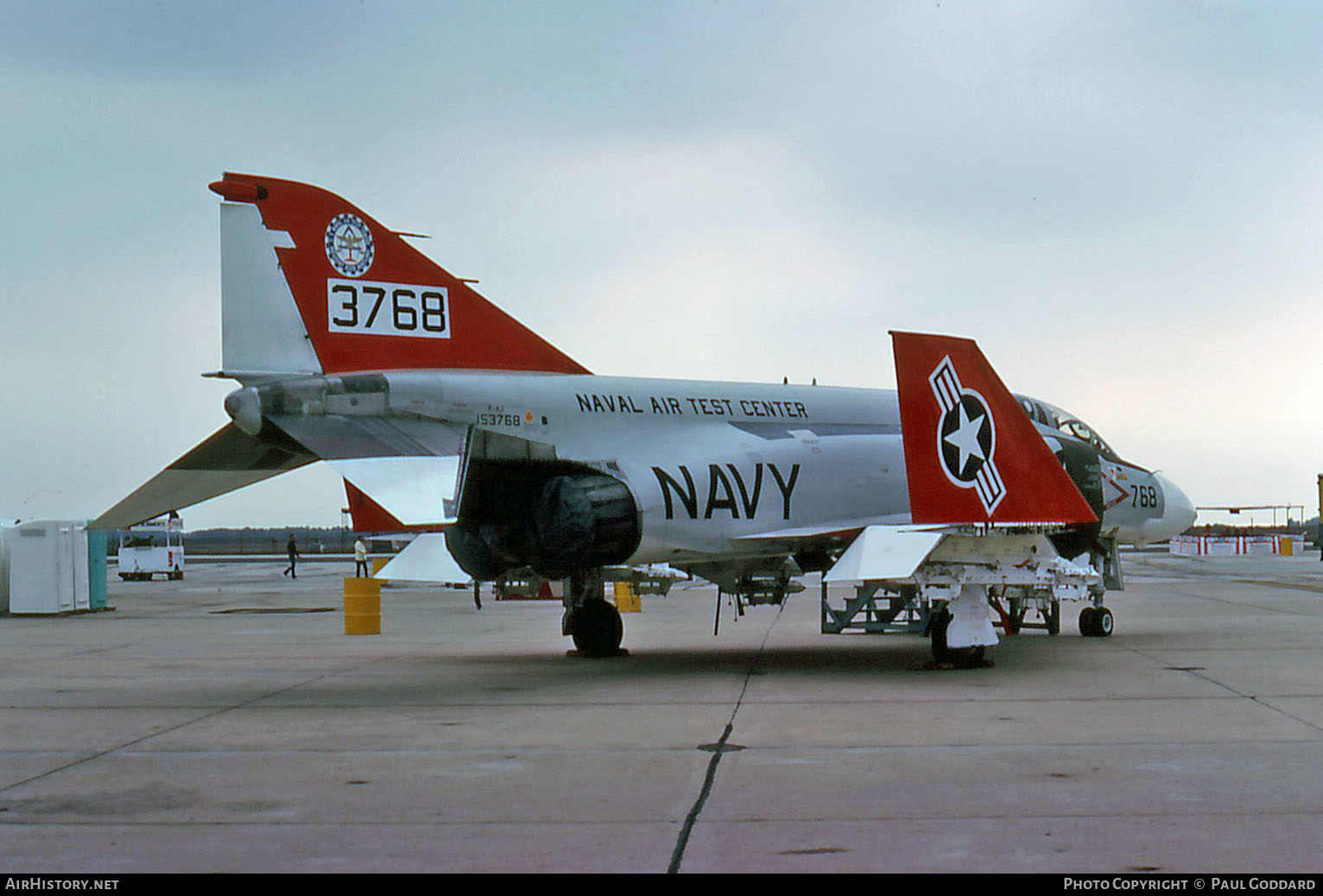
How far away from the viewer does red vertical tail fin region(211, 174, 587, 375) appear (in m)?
12.7

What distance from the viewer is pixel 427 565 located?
14.9m

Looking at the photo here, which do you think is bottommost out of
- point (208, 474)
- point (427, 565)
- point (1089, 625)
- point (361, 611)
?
point (1089, 625)

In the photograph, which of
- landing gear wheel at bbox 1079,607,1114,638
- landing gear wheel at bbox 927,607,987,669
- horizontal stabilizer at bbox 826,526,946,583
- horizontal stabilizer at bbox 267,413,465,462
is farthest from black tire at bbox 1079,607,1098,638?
horizontal stabilizer at bbox 267,413,465,462

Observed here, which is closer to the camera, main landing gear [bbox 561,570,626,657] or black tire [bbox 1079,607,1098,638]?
main landing gear [bbox 561,570,626,657]

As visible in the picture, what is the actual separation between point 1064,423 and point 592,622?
6752 millimetres

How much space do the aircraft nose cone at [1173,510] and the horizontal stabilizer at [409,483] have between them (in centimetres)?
1042

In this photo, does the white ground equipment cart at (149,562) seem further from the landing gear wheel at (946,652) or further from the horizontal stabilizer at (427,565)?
the landing gear wheel at (946,652)

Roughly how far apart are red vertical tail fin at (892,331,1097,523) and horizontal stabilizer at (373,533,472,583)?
5.01 meters

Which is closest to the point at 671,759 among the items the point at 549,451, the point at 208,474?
the point at 549,451

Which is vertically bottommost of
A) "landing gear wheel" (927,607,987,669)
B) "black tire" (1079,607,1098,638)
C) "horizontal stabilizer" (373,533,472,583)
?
"black tire" (1079,607,1098,638)

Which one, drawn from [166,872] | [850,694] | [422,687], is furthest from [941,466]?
[166,872]

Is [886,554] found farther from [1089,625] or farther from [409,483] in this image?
[1089,625]

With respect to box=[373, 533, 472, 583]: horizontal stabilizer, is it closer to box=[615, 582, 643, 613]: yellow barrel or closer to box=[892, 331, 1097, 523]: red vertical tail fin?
box=[892, 331, 1097, 523]: red vertical tail fin
